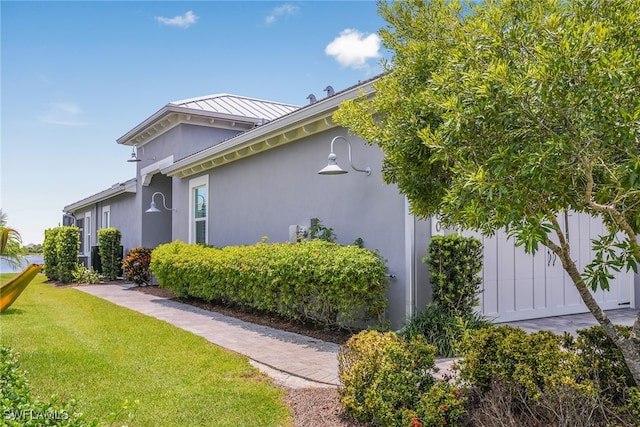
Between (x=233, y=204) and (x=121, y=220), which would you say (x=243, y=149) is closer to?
(x=233, y=204)

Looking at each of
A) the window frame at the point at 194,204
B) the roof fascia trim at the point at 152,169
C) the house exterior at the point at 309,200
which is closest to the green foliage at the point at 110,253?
the roof fascia trim at the point at 152,169

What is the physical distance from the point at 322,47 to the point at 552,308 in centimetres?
757

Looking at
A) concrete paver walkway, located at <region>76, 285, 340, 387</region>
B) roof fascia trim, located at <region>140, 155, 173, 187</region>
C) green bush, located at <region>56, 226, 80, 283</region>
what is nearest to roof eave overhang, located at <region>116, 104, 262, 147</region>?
roof fascia trim, located at <region>140, 155, 173, 187</region>

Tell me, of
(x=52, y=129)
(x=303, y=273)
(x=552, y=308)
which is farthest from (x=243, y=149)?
(x=552, y=308)

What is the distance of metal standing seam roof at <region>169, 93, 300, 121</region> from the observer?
589 inches

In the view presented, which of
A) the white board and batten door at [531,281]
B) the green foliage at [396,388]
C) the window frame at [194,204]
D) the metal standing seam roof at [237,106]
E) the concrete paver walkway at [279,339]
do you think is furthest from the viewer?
the metal standing seam roof at [237,106]

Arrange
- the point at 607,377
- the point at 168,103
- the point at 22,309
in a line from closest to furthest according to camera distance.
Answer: the point at 607,377
the point at 22,309
the point at 168,103

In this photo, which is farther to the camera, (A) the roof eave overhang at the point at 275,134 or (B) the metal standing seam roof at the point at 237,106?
(B) the metal standing seam roof at the point at 237,106

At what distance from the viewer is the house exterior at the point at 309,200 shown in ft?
23.5

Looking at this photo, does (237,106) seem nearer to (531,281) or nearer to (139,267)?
(139,267)

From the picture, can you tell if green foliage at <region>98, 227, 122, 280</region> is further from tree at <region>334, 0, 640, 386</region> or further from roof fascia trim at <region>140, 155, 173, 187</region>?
tree at <region>334, 0, 640, 386</region>

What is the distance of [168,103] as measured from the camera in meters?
14.4

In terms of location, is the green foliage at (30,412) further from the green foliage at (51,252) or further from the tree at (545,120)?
the green foliage at (51,252)

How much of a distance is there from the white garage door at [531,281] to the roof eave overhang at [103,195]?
14212 mm
